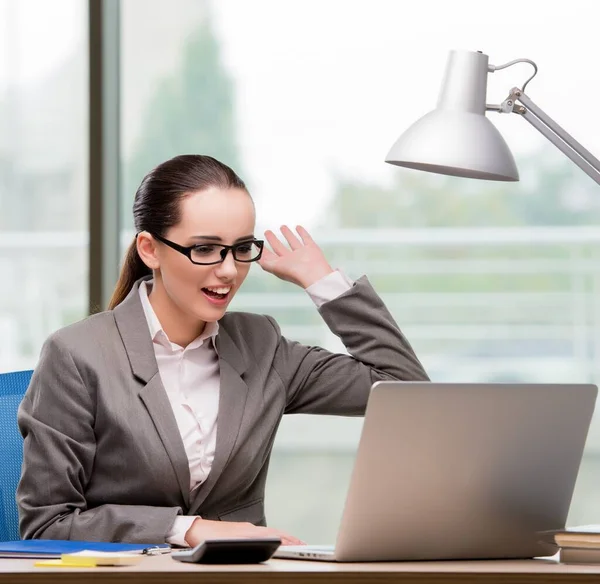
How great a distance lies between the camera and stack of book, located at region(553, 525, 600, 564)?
4.12 feet

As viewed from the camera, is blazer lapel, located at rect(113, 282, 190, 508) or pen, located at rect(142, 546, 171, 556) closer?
pen, located at rect(142, 546, 171, 556)

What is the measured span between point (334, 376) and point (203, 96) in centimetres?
184

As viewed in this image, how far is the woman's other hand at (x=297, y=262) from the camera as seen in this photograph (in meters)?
2.02

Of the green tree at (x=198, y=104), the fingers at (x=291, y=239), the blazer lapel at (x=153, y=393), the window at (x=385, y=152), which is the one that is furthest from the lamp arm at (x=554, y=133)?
the green tree at (x=198, y=104)

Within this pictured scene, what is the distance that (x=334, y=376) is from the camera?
1987 mm

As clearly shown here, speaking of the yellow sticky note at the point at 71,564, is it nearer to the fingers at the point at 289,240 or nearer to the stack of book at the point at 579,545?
the stack of book at the point at 579,545

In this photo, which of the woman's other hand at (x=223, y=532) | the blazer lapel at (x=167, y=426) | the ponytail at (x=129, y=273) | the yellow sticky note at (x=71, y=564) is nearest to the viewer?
the yellow sticky note at (x=71, y=564)

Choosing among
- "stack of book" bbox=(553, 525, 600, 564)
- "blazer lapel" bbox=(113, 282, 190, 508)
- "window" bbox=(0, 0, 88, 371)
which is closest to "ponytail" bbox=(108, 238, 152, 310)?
"blazer lapel" bbox=(113, 282, 190, 508)

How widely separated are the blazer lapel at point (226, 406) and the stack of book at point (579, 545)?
657mm

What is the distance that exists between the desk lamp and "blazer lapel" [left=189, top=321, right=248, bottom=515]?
48 centimetres

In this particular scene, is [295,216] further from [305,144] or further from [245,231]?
[245,231]

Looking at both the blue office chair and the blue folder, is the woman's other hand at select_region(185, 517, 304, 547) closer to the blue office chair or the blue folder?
the blue folder

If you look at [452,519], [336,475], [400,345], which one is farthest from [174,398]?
[336,475]

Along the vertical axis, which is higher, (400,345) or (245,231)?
(245,231)
